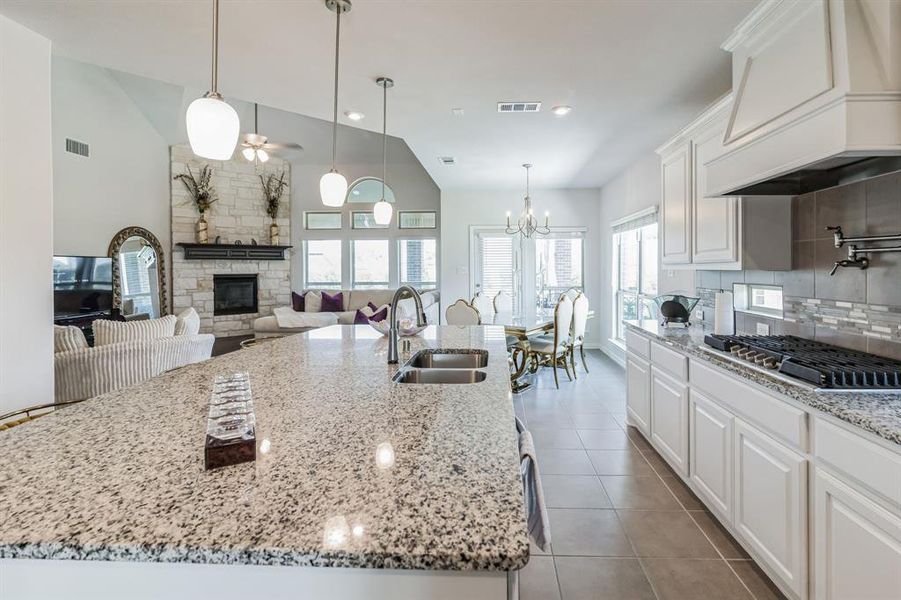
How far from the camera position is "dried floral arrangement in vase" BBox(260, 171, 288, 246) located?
794 cm

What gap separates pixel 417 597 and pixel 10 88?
131 inches

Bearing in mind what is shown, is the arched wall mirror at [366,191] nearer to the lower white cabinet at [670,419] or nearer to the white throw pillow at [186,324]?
the white throw pillow at [186,324]

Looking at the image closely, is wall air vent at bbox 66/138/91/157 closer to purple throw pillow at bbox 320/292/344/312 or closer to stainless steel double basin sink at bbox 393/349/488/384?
purple throw pillow at bbox 320/292/344/312

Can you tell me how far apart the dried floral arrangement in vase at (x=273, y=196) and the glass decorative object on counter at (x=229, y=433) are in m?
7.53

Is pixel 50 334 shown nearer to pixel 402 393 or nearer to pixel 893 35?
pixel 402 393

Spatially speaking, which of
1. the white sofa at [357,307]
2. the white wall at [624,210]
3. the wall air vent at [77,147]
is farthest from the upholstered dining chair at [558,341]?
the wall air vent at [77,147]

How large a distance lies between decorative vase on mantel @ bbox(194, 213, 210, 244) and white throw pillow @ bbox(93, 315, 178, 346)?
4.77 metres

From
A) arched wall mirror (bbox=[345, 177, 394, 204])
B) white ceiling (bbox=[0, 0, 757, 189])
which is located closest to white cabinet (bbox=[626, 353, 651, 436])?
white ceiling (bbox=[0, 0, 757, 189])

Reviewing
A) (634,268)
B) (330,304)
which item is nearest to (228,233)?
(330,304)

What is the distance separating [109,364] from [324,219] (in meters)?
5.67

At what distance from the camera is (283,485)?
0.76 metres

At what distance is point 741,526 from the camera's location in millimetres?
1825

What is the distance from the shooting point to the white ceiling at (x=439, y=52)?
2164mm

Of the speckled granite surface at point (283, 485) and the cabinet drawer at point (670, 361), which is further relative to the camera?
the cabinet drawer at point (670, 361)
